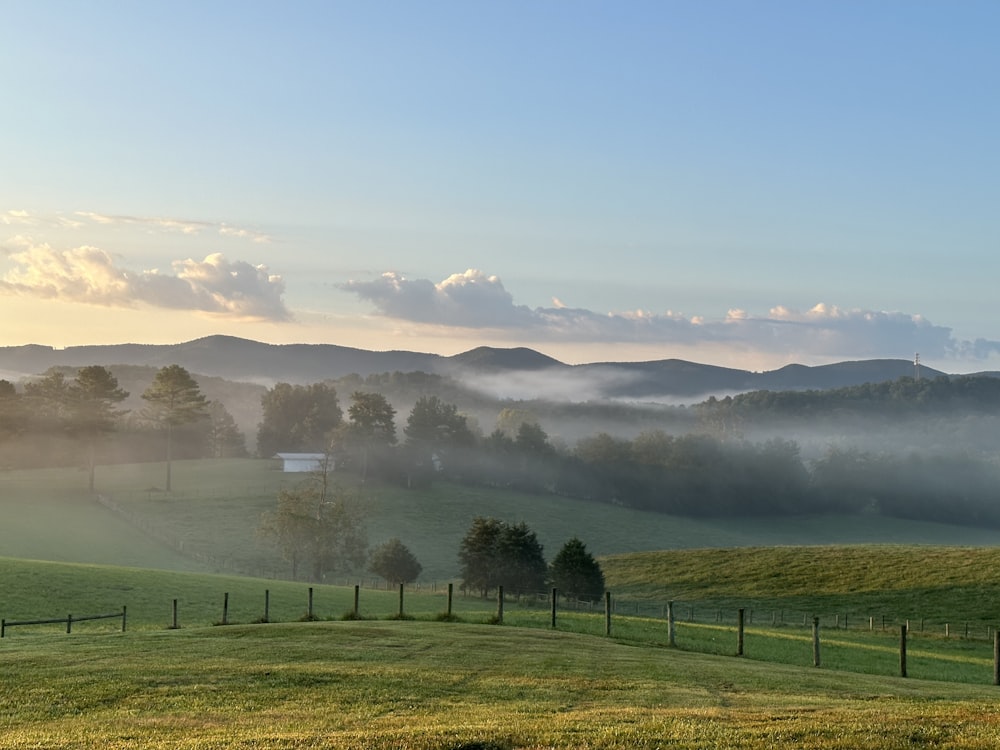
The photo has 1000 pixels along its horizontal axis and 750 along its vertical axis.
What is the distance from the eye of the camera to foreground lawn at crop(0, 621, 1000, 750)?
55.8 ft

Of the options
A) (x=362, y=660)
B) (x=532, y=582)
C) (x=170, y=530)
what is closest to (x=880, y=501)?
(x=532, y=582)

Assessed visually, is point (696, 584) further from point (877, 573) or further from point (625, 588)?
point (877, 573)

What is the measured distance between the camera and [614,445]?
178 meters

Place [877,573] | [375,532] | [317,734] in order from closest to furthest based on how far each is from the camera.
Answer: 1. [317,734]
2. [877,573]
3. [375,532]

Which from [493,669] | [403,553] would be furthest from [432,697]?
[403,553]

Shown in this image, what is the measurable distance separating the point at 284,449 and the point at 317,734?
16346cm

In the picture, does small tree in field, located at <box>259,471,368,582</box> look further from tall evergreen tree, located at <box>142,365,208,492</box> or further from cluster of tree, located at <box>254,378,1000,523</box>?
cluster of tree, located at <box>254,378,1000,523</box>

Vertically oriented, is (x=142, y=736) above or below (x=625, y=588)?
above

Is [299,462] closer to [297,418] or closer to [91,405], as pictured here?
[297,418]

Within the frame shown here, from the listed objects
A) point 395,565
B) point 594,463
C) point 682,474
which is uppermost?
point 594,463

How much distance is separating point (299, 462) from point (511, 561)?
259ft

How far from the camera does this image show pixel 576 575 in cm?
8519

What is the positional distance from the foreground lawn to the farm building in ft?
418

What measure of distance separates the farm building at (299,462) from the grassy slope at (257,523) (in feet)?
7.98
